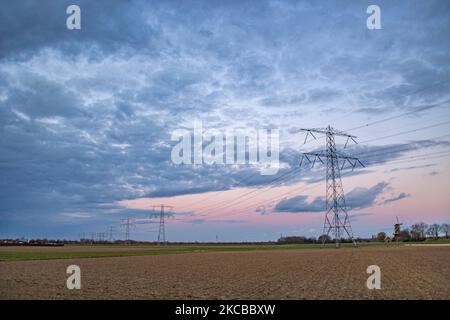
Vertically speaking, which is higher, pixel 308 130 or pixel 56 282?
pixel 308 130

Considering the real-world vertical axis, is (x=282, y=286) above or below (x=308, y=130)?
below

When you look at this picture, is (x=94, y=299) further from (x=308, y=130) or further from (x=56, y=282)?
(x=308, y=130)

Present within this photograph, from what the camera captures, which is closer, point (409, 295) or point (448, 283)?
point (409, 295)

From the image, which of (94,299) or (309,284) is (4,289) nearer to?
(94,299)
